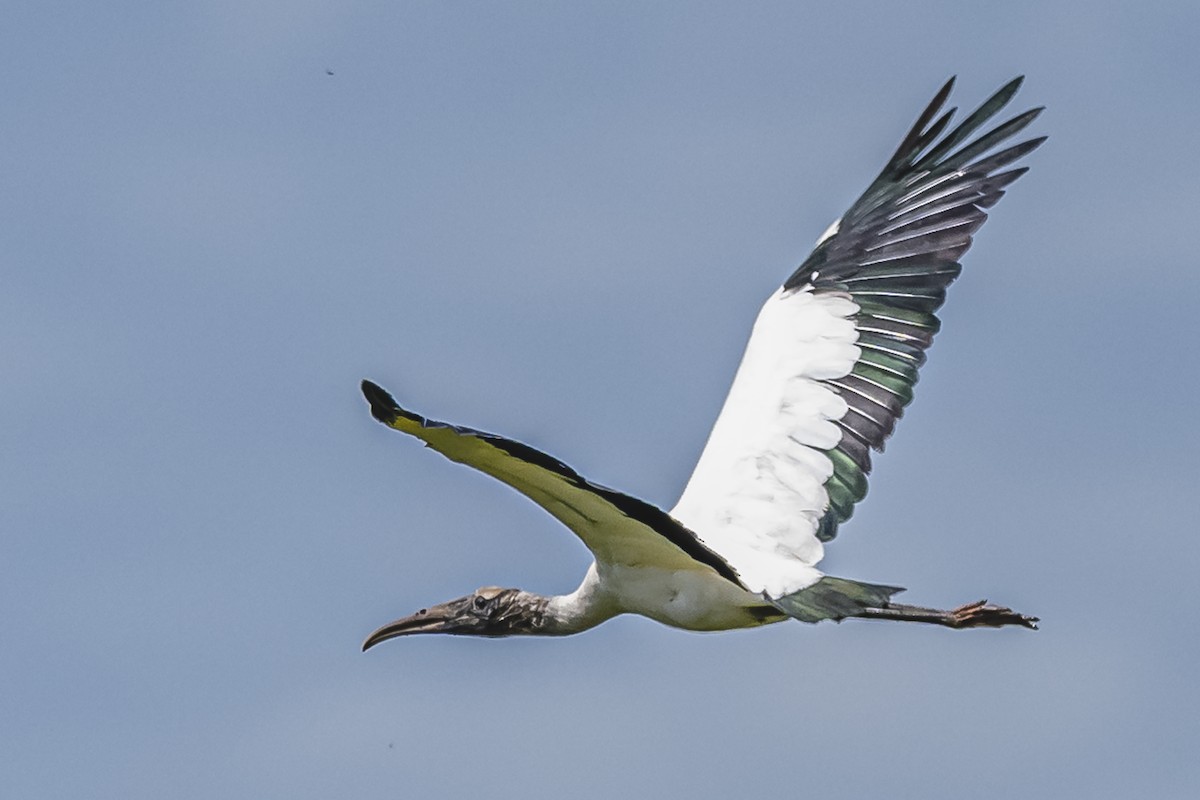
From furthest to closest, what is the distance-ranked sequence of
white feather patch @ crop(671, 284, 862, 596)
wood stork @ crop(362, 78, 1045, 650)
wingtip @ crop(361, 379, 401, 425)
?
white feather patch @ crop(671, 284, 862, 596) → wood stork @ crop(362, 78, 1045, 650) → wingtip @ crop(361, 379, 401, 425)

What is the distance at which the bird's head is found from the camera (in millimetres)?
11703

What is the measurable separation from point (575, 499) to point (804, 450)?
2.56 meters

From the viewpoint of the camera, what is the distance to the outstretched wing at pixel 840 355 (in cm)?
1157

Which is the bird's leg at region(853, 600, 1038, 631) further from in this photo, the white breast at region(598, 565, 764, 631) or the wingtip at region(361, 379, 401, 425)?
the wingtip at region(361, 379, 401, 425)

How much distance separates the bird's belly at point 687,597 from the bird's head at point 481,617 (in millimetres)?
868

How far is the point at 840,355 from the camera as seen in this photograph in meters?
12.4

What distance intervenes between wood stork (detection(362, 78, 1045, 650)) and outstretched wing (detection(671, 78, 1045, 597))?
10 mm

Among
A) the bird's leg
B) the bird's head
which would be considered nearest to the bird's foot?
the bird's leg

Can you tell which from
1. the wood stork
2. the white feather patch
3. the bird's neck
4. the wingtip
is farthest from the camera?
the white feather patch

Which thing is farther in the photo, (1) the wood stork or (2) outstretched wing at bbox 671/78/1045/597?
(2) outstretched wing at bbox 671/78/1045/597

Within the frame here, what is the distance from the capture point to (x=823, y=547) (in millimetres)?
11469

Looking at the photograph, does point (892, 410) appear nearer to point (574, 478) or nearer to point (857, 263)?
point (857, 263)

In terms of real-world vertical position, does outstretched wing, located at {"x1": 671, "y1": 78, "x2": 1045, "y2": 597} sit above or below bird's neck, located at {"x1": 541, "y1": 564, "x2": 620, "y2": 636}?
above

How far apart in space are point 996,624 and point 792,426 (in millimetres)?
1787
